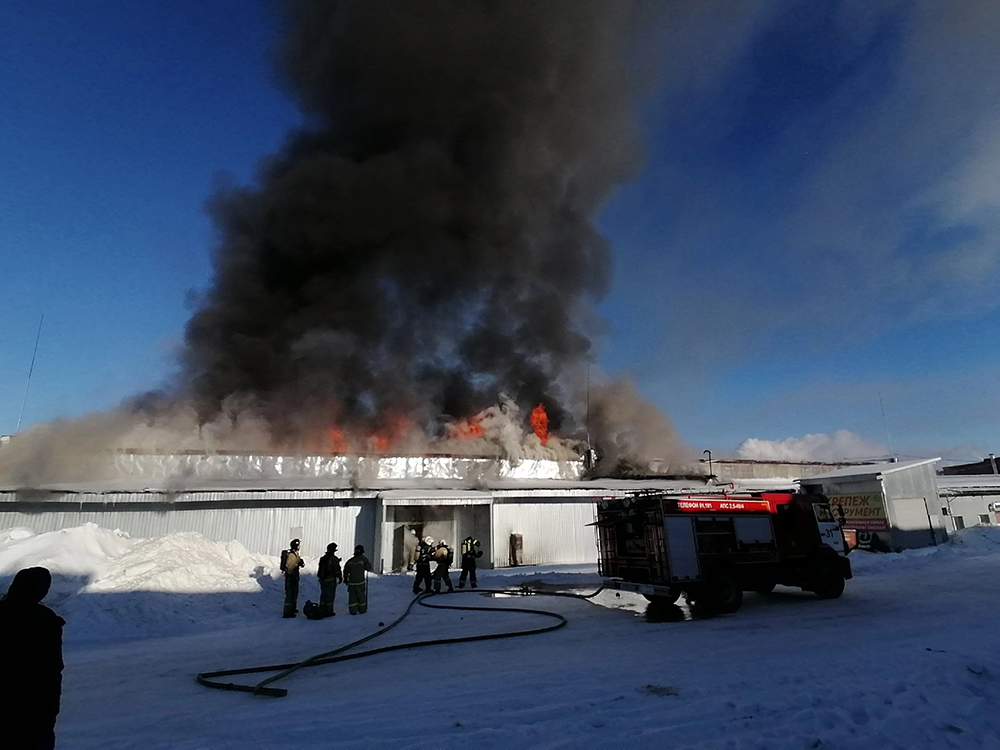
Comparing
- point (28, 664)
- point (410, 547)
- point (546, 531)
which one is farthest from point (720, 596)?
point (410, 547)

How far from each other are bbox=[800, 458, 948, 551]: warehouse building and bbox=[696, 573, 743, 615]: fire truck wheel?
42.6 ft

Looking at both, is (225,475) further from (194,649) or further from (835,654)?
(835,654)

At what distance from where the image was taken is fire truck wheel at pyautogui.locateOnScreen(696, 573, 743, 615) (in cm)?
1027

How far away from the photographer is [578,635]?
8.52m

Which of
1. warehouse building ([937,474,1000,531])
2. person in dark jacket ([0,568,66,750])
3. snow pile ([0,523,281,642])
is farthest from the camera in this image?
warehouse building ([937,474,1000,531])

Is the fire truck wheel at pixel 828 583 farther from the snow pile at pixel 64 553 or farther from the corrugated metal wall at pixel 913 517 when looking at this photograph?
the snow pile at pixel 64 553

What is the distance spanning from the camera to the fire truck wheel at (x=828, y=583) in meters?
11.6

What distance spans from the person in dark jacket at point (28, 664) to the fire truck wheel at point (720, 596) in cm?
1004

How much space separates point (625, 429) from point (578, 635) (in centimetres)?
2471

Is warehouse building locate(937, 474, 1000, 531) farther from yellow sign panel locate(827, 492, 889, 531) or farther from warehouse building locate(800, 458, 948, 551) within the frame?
yellow sign panel locate(827, 492, 889, 531)

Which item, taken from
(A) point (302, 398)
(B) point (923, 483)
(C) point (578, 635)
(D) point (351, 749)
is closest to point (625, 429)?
(B) point (923, 483)

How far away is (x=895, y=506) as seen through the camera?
22000 mm

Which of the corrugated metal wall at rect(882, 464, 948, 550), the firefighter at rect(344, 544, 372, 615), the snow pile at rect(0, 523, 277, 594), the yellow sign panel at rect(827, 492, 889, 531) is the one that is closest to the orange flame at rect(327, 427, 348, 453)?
the snow pile at rect(0, 523, 277, 594)

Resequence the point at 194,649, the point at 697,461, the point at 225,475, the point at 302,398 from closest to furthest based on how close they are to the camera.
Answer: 1. the point at 194,649
2. the point at 225,475
3. the point at 302,398
4. the point at 697,461
